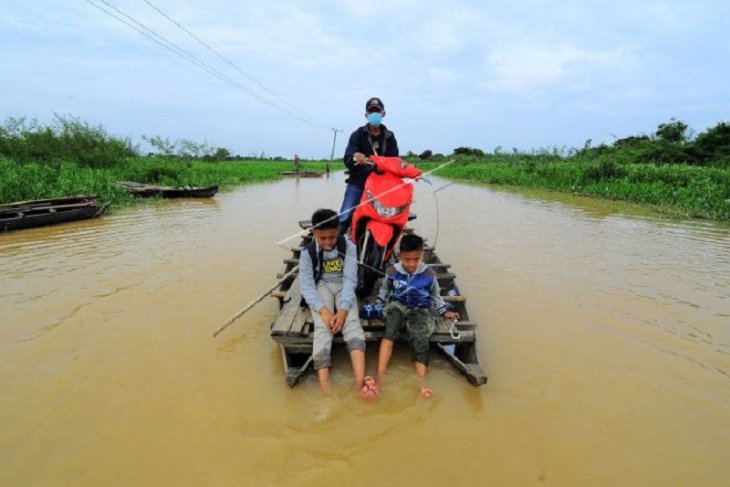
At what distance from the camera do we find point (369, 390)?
3018 millimetres

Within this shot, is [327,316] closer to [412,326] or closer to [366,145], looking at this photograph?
[412,326]

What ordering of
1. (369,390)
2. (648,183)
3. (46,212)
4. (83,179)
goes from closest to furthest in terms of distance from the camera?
(369,390), (46,212), (83,179), (648,183)

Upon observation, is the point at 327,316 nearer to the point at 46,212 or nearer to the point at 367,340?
the point at 367,340

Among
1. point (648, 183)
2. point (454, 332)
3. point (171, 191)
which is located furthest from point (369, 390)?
point (648, 183)

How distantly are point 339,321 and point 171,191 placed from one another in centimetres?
1463

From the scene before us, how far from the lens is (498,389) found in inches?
127

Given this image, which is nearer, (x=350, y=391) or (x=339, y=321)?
(x=350, y=391)

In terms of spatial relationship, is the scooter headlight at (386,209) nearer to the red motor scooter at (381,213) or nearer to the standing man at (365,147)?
the red motor scooter at (381,213)

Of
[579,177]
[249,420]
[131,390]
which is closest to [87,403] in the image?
[131,390]

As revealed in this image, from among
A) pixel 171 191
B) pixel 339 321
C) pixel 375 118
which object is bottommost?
pixel 171 191

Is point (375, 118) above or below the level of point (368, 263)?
above

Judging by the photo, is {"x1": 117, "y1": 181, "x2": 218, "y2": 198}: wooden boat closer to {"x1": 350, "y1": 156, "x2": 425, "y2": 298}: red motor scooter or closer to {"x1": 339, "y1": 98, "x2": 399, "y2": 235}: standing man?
{"x1": 339, "y1": 98, "x2": 399, "y2": 235}: standing man

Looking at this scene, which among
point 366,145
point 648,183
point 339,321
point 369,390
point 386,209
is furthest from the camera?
point 648,183

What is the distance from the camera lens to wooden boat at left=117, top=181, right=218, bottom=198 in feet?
50.5
